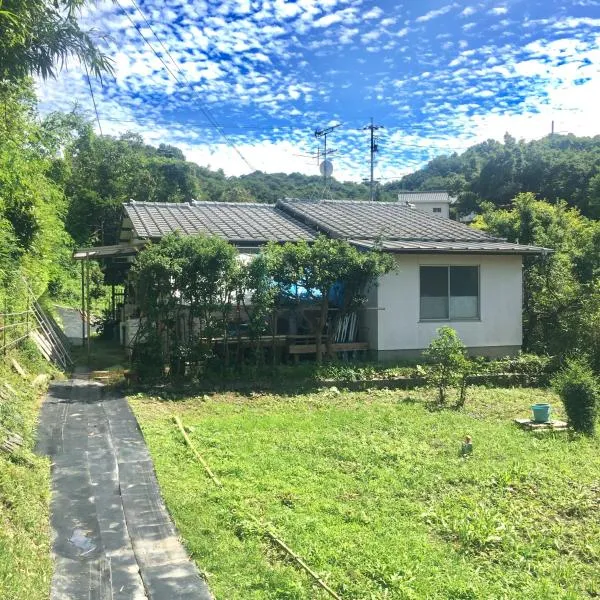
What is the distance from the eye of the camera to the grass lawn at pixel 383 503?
379 cm

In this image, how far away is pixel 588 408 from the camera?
25.1 ft

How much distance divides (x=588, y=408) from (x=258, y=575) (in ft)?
19.1

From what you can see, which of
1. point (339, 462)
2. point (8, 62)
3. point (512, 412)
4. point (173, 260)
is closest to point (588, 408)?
point (512, 412)

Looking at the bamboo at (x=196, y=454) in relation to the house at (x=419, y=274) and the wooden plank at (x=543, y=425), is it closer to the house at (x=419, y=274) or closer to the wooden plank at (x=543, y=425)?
the wooden plank at (x=543, y=425)

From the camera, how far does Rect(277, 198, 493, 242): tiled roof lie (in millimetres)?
14163

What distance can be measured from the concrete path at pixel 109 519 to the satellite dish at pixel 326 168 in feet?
57.5

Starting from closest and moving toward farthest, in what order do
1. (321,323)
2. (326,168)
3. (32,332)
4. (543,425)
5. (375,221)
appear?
(543,425)
(32,332)
(321,323)
(375,221)
(326,168)

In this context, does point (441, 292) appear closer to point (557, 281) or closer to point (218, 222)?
point (557, 281)

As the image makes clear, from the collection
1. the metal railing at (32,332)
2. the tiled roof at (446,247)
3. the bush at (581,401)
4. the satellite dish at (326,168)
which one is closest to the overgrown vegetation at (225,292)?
the tiled roof at (446,247)

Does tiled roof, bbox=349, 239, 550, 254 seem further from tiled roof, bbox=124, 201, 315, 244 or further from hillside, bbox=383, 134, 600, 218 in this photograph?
hillside, bbox=383, 134, 600, 218

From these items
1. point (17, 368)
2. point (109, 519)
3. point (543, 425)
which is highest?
point (17, 368)

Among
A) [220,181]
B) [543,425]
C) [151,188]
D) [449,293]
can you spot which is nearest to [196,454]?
[543,425]

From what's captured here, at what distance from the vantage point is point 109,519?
4770mm

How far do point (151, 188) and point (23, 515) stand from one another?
33.0m
